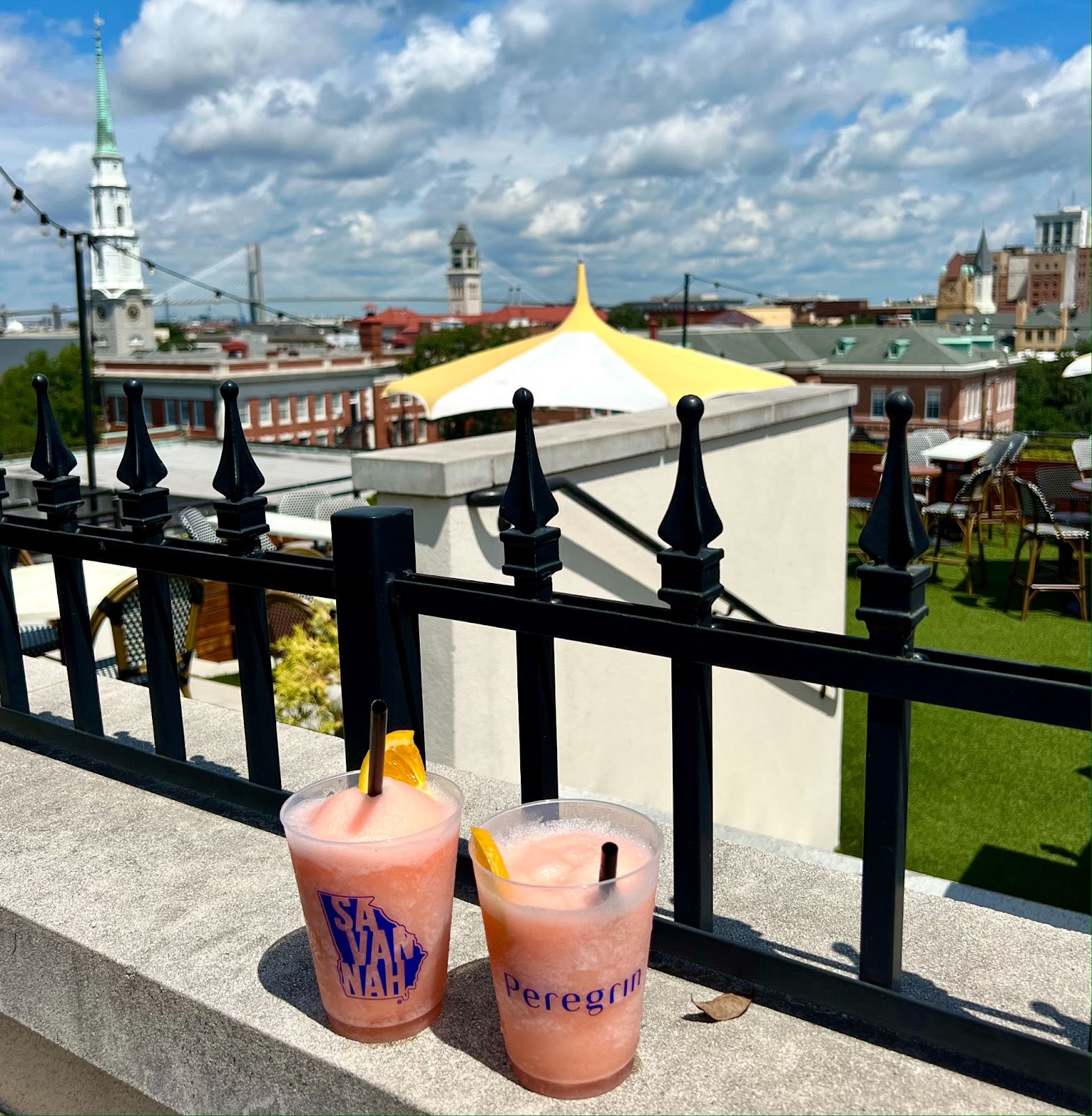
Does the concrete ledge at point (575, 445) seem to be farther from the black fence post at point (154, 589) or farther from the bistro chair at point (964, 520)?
the bistro chair at point (964, 520)

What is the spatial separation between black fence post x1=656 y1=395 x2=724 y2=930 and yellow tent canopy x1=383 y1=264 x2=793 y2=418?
581 cm

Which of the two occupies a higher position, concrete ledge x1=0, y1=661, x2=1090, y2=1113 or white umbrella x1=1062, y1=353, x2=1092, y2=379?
white umbrella x1=1062, y1=353, x2=1092, y2=379

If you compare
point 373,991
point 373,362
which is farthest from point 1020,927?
point 373,362

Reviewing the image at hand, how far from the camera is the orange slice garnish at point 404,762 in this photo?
1.43m

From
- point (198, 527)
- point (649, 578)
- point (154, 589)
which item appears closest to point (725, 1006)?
point (154, 589)

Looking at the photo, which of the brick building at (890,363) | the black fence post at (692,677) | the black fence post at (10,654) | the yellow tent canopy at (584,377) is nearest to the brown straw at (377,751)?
the black fence post at (692,677)

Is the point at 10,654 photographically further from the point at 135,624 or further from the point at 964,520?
the point at 964,520

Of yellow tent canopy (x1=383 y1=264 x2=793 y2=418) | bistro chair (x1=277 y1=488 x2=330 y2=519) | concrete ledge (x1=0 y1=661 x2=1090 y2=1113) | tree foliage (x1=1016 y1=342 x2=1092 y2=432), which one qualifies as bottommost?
tree foliage (x1=1016 y1=342 x2=1092 y2=432)

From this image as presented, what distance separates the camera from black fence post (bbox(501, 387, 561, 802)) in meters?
1.55

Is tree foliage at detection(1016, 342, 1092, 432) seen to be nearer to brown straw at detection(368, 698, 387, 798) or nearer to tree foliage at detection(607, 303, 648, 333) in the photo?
tree foliage at detection(607, 303, 648, 333)

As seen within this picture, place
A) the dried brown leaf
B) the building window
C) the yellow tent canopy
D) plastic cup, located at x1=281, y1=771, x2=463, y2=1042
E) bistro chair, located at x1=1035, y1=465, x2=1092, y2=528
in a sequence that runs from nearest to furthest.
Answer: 1. plastic cup, located at x1=281, y1=771, x2=463, y2=1042
2. the dried brown leaf
3. the yellow tent canopy
4. bistro chair, located at x1=1035, y1=465, x2=1092, y2=528
5. the building window

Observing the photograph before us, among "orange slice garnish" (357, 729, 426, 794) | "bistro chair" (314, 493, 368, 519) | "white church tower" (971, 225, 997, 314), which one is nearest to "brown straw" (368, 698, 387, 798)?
"orange slice garnish" (357, 729, 426, 794)

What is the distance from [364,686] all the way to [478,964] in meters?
0.47

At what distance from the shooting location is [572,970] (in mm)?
1245
